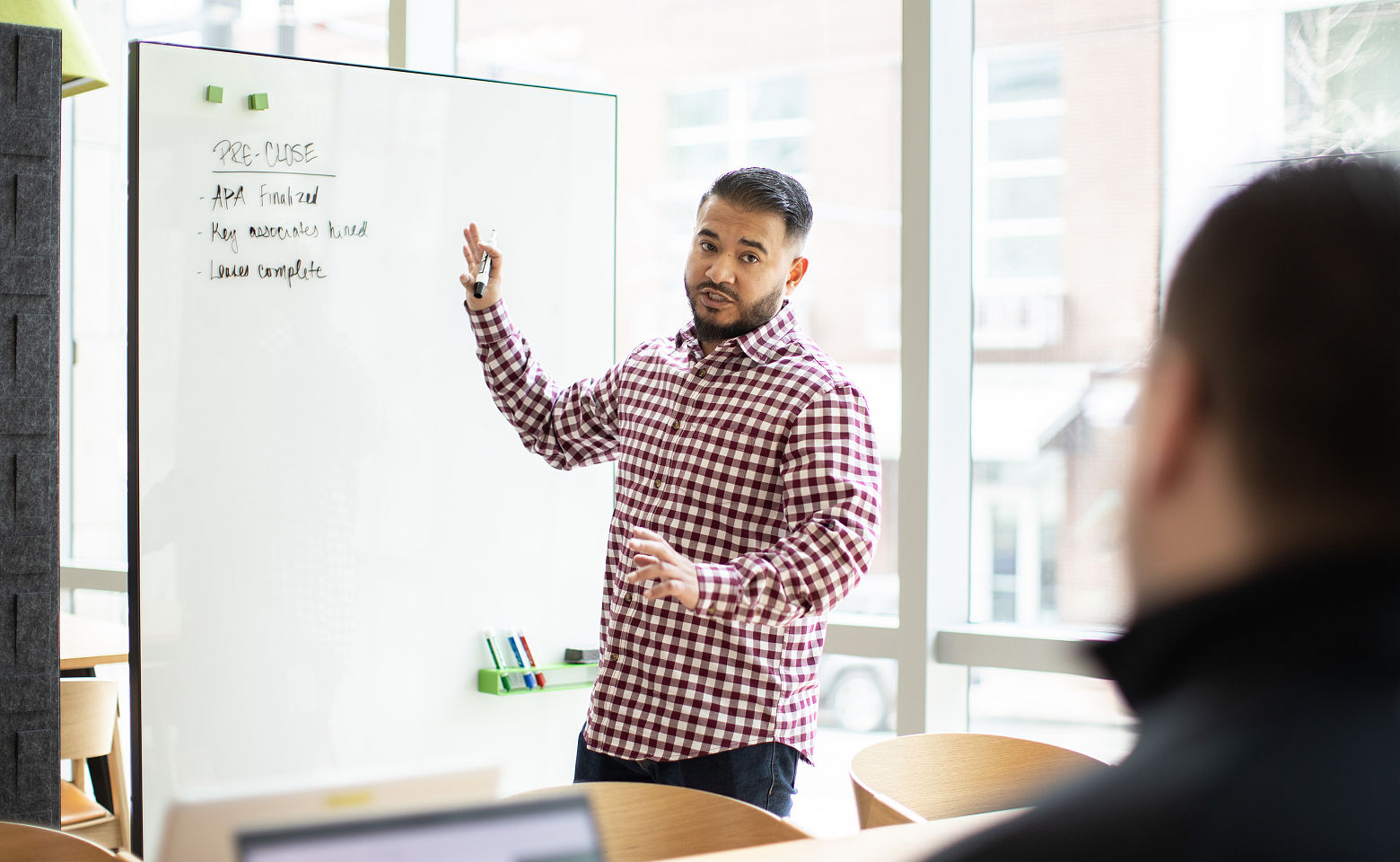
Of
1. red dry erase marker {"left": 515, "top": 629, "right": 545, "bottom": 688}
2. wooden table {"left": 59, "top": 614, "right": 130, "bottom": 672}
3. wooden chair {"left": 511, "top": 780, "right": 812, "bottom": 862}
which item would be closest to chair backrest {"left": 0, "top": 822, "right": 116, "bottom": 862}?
wooden chair {"left": 511, "top": 780, "right": 812, "bottom": 862}

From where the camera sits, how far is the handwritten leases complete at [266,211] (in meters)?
2.58

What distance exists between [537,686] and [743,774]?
35.0 inches

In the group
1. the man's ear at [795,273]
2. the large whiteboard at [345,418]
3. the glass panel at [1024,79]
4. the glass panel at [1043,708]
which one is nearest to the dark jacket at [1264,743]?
the man's ear at [795,273]

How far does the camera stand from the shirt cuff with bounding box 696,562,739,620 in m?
1.93

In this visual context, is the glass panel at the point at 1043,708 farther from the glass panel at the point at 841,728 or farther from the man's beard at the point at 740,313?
the man's beard at the point at 740,313

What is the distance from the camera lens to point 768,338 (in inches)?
89.4

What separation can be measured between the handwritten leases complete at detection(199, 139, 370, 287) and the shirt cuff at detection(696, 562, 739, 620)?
1.26 m

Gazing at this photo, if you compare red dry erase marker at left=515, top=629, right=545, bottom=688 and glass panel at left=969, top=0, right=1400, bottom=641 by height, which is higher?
glass panel at left=969, top=0, right=1400, bottom=641

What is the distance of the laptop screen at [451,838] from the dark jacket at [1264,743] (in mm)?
407

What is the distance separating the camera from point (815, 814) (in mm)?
3303

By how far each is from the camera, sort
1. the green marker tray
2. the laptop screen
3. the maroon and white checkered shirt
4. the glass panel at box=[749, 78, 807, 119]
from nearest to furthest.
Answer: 1. the laptop screen
2. the maroon and white checkered shirt
3. the green marker tray
4. the glass panel at box=[749, 78, 807, 119]

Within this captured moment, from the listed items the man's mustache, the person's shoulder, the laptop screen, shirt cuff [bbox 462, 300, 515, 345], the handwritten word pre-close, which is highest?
the handwritten word pre-close

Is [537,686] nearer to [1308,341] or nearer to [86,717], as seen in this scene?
[86,717]

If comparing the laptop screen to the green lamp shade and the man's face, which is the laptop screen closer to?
the man's face
